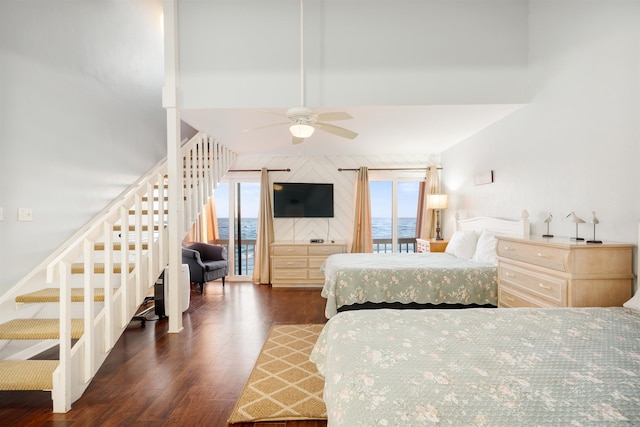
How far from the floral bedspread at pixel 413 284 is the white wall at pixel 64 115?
9.30ft

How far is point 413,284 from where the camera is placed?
355 centimetres

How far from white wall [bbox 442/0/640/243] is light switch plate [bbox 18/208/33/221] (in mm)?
4715

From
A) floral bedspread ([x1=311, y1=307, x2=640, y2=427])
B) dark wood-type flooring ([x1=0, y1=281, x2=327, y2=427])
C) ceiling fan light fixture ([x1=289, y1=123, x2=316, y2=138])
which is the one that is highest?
ceiling fan light fixture ([x1=289, y1=123, x2=316, y2=138])

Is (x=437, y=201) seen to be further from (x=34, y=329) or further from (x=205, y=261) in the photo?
(x=34, y=329)

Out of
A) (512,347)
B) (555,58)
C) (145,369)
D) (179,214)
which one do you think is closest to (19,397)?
(145,369)

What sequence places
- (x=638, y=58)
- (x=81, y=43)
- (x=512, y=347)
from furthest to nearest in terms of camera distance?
(x=81, y=43), (x=638, y=58), (x=512, y=347)

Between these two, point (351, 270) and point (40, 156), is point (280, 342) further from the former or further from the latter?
point (40, 156)

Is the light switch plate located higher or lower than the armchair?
higher

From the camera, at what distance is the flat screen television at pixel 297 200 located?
617 centimetres

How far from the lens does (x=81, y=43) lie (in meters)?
3.44

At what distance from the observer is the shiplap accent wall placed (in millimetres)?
6293

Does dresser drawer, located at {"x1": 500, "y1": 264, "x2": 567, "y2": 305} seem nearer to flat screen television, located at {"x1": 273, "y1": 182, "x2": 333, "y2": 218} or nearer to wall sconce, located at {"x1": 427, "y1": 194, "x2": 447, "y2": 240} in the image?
wall sconce, located at {"x1": 427, "y1": 194, "x2": 447, "y2": 240}

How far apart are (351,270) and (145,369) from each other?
215 centimetres

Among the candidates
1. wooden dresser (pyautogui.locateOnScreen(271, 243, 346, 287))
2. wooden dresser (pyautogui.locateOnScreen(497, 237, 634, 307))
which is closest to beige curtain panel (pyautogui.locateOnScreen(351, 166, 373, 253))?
wooden dresser (pyautogui.locateOnScreen(271, 243, 346, 287))
